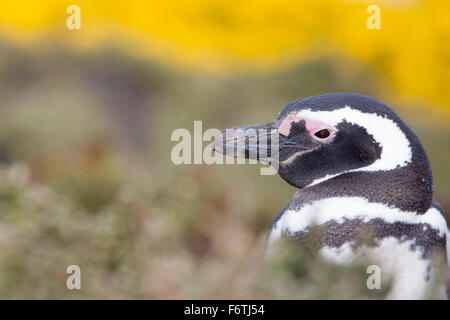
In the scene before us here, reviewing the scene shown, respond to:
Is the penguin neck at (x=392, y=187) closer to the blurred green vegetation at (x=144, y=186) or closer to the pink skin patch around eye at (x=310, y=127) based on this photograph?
the pink skin patch around eye at (x=310, y=127)

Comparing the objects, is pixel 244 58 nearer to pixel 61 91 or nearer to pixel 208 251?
pixel 61 91

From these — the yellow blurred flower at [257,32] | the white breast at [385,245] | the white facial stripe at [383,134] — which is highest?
the yellow blurred flower at [257,32]

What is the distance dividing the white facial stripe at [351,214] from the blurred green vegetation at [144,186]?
0.40ft

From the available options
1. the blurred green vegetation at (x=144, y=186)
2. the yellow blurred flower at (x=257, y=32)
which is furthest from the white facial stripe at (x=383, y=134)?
the yellow blurred flower at (x=257, y=32)

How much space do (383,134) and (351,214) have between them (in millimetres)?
257

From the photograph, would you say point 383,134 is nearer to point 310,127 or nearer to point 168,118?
point 310,127

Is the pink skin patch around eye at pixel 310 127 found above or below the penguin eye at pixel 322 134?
above

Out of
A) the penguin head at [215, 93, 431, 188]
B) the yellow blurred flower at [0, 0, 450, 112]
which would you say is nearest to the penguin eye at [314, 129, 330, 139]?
the penguin head at [215, 93, 431, 188]

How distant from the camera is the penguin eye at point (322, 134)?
200 cm

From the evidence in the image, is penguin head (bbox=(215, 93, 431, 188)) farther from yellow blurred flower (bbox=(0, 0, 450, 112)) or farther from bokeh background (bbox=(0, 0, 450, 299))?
yellow blurred flower (bbox=(0, 0, 450, 112))

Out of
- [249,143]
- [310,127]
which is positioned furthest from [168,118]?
[310,127]

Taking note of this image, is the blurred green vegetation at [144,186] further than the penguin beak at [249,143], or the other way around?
the penguin beak at [249,143]

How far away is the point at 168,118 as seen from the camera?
9367mm
